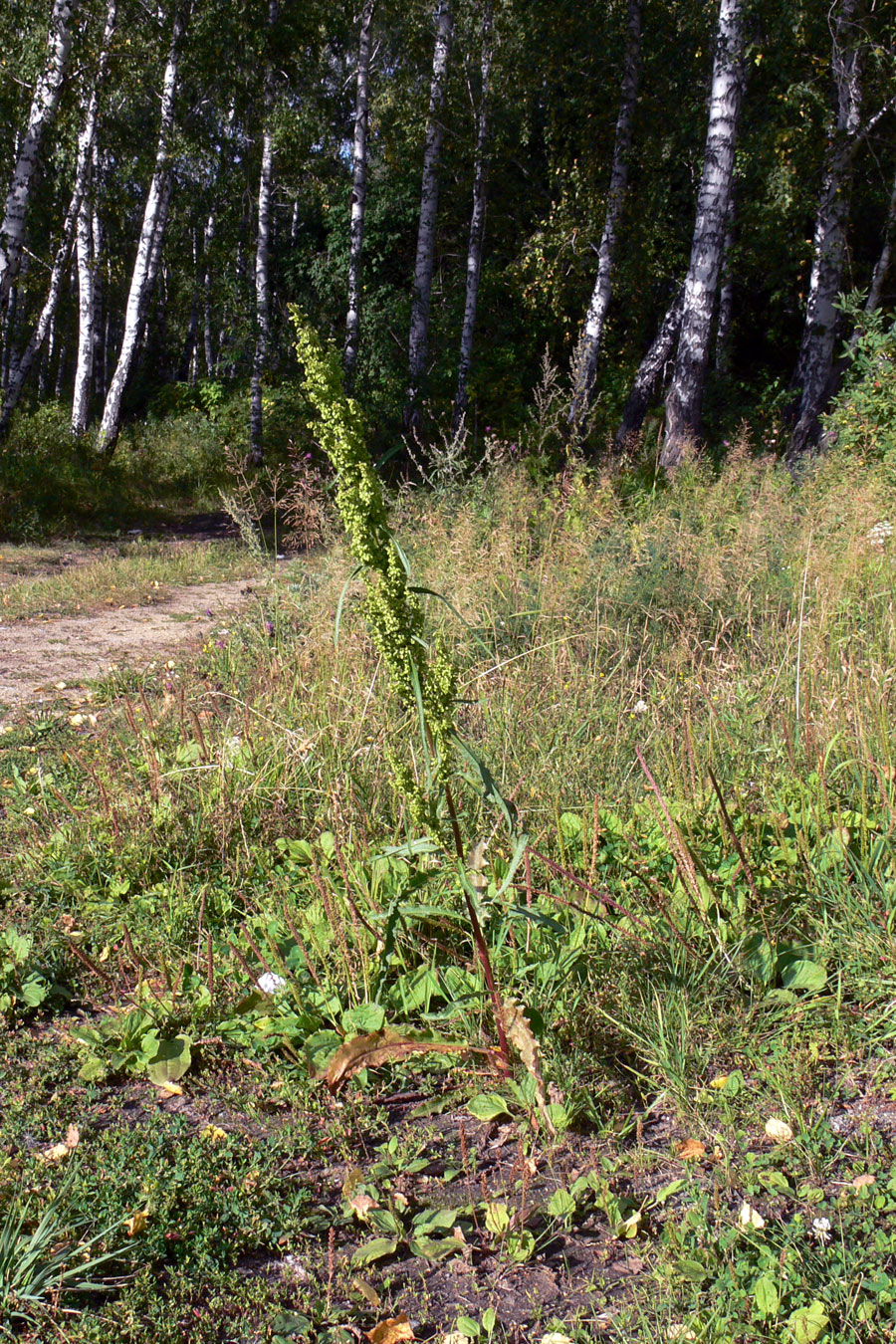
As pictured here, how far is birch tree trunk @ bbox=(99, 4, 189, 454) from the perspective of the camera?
13.2m

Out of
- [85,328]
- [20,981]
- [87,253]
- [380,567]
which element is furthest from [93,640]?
[87,253]

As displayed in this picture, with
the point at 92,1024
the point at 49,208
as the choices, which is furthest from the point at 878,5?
the point at 49,208

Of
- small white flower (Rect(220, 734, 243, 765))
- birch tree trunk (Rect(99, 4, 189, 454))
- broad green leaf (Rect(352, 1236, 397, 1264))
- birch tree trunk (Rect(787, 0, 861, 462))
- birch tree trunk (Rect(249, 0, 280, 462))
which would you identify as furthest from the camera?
birch tree trunk (Rect(249, 0, 280, 462))

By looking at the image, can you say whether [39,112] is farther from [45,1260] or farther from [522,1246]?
[522,1246]

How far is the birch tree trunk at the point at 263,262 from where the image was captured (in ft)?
45.6

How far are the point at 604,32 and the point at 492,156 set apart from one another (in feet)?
12.6

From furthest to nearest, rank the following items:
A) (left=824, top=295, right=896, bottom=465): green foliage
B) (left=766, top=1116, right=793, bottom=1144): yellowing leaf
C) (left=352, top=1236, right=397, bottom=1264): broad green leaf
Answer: (left=824, top=295, right=896, bottom=465): green foliage → (left=766, top=1116, right=793, bottom=1144): yellowing leaf → (left=352, top=1236, right=397, bottom=1264): broad green leaf

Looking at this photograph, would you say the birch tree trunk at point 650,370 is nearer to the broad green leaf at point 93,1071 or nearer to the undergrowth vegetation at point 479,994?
the undergrowth vegetation at point 479,994

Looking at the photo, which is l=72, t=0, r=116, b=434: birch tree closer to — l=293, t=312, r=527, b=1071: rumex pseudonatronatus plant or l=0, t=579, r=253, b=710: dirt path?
l=0, t=579, r=253, b=710: dirt path

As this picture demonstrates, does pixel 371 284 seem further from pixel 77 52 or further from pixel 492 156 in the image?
pixel 77 52

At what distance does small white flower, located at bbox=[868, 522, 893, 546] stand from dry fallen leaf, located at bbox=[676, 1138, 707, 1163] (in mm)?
3771

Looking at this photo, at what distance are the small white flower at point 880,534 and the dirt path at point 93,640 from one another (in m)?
4.24

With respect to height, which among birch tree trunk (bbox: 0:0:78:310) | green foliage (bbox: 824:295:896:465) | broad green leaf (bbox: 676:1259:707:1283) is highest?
birch tree trunk (bbox: 0:0:78:310)

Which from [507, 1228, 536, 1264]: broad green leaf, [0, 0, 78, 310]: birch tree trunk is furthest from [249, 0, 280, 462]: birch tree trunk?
[507, 1228, 536, 1264]: broad green leaf
